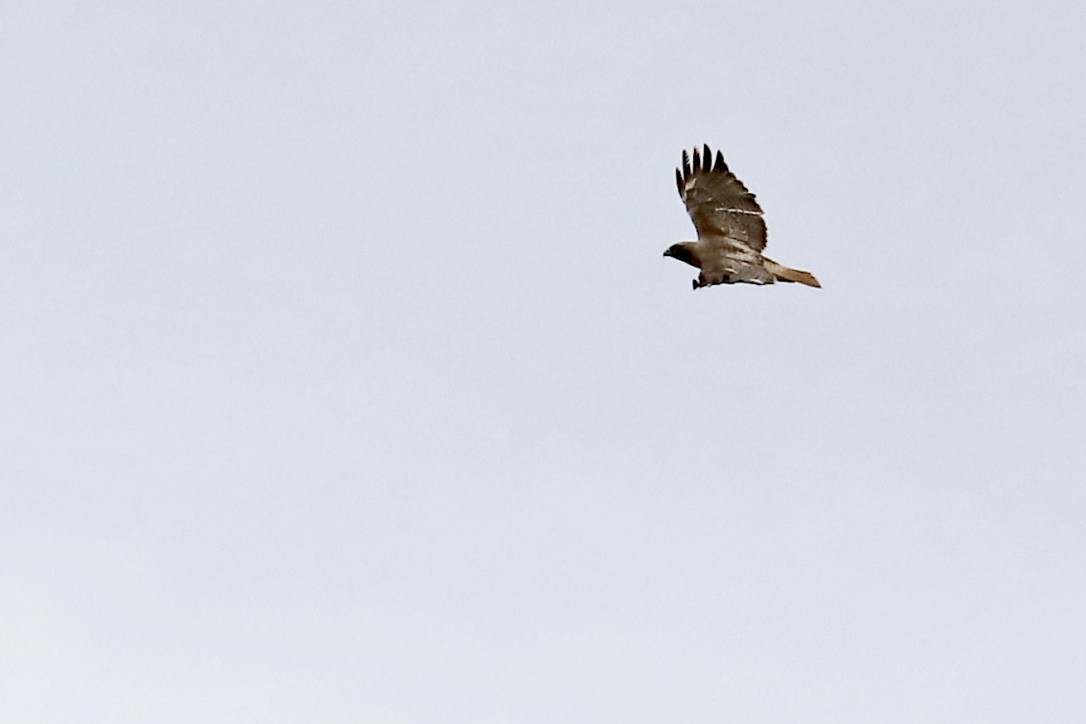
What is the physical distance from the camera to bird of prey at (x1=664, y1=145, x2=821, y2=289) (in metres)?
54.2

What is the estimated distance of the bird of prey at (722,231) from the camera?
5422 centimetres

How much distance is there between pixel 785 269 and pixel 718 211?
1.91 m

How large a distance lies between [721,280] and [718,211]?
1625 mm

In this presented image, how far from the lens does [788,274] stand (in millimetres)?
55500

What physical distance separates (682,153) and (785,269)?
322 centimetres

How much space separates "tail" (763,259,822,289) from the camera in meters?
55.4

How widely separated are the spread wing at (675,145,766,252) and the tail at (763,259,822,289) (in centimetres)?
52

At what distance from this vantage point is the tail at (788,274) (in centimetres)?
5538

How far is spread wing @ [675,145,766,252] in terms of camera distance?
54.1m

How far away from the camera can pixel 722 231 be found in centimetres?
5506

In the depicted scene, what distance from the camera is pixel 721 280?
55688mm

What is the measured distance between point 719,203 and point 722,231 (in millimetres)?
703

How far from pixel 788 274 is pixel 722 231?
1610mm

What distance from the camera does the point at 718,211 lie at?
54719mm
